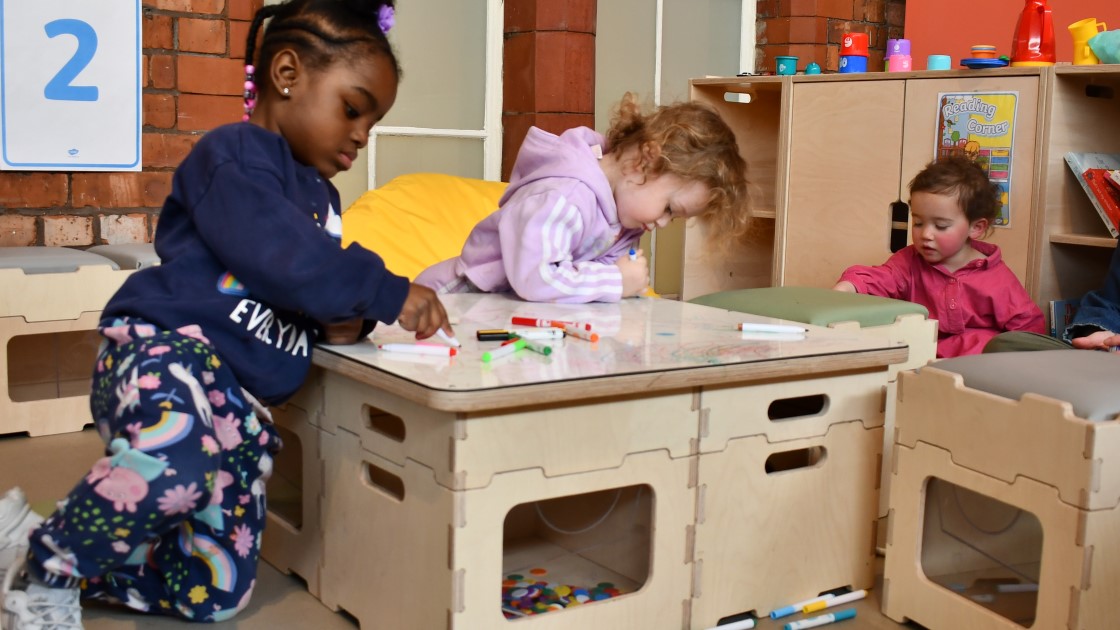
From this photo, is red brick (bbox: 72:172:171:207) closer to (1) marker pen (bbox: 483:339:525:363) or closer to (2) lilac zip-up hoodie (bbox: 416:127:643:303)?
(2) lilac zip-up hoodie (bbox: 416:127:643:303)

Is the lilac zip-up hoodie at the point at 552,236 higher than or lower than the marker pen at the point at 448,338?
higher

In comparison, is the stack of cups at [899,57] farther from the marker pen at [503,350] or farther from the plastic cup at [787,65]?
the marker pen at [503,350]

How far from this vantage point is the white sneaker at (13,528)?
1329mm

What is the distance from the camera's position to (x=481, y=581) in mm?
1151

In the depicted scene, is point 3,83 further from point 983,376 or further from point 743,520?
point 983,376

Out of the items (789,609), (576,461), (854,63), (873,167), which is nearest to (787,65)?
(854,63)

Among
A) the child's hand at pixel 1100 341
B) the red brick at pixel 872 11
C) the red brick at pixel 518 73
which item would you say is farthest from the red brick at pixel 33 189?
the red brick at pixel 872 11

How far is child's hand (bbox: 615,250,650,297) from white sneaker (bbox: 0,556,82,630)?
3.04 feet

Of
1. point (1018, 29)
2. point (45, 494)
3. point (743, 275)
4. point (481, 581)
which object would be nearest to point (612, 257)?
point (481, 581)

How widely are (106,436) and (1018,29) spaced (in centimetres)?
202

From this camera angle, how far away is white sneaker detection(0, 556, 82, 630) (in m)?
1.18

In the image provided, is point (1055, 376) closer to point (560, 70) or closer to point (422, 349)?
point (422, 349)

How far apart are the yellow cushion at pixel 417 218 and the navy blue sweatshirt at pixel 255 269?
84 centimetres

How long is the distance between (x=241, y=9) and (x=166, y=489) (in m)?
1.73
